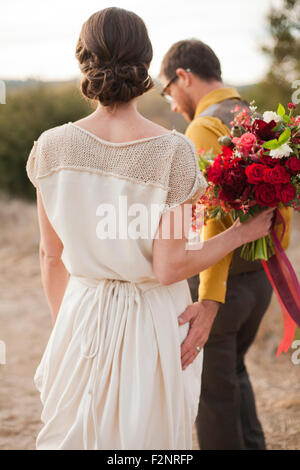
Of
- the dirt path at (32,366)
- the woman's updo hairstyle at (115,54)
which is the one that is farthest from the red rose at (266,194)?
the dirt path at (32,366)

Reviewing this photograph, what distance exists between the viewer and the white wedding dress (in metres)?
1.81

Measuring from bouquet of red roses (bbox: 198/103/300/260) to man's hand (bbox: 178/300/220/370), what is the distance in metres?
0.43

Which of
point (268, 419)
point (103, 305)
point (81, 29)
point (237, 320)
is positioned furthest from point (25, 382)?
point (81, 29)

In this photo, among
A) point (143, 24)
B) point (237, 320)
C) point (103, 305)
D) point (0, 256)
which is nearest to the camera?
point (143, 24)

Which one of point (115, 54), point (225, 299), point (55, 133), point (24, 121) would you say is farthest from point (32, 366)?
point (24, 121)

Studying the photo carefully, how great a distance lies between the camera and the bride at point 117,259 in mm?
1793

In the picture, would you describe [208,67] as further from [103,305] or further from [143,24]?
[103,305]

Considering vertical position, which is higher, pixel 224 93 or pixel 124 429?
pixel 224 93

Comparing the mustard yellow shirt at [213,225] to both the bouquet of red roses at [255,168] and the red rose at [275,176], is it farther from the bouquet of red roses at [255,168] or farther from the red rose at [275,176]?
the red rose at [275,176]

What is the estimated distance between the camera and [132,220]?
1.84 metres

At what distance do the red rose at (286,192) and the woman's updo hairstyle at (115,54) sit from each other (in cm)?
69

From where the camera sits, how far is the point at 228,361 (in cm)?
287

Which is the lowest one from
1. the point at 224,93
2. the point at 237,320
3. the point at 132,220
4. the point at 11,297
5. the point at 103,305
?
the point at 11,297

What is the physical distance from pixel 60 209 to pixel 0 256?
20.8 feet
